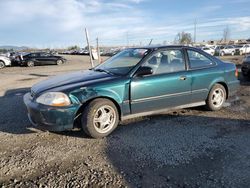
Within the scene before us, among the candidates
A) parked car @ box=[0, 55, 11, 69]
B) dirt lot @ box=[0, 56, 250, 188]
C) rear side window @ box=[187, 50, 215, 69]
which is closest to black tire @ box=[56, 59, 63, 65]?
parked car @ box=[0, 55, 11, 69]

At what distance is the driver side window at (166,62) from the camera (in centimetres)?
462

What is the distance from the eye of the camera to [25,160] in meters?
3.39

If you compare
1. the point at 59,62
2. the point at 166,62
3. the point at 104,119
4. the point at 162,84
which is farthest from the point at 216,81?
the point at 59,62

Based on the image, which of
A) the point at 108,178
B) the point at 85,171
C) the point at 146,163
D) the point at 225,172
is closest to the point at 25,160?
the point at 85,171

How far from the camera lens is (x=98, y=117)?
13.4 ft

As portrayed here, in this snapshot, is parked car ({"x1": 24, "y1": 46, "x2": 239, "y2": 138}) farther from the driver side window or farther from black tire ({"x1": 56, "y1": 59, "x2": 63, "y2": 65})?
black tire ({"x1": 56, "y1": 59, "x2": 63, "y2": 65})

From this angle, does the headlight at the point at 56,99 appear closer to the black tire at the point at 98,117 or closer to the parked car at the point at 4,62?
the black tire at the point at 98,117

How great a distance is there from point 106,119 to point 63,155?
967mm

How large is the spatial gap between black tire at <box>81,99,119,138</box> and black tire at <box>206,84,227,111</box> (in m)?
2.28

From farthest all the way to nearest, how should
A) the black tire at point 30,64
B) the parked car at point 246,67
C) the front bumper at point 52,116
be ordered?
1. the black tire at point 30,64
2. the parked car at point 246,67
3. the front bumper at point 52,116

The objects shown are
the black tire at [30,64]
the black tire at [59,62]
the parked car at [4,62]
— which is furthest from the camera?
the black tire at [59,62]

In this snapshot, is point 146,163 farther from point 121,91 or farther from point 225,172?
point 121,91

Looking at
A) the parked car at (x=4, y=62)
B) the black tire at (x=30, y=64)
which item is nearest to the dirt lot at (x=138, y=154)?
the parked car at (x=4, y=62)

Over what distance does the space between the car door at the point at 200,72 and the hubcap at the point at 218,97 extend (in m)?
0.30
